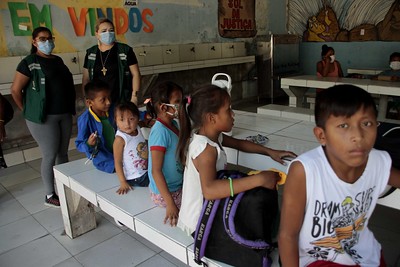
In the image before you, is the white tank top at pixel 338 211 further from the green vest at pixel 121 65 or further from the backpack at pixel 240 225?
the green vest at pixel 121 65

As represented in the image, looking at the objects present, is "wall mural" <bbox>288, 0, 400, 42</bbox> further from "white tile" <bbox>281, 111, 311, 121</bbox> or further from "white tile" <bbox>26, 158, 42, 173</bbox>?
"white tile" <bbox>26, 158, 42, 173</bbox>

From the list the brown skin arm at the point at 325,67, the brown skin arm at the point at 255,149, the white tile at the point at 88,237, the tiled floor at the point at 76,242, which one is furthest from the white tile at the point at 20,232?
the brown skin arm at the point at 325,67

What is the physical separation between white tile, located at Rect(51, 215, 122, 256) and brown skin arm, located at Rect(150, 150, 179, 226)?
0.93 metres

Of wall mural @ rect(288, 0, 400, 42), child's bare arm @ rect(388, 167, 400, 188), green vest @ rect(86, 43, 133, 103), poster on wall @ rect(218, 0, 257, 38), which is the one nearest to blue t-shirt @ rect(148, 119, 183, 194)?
child's bare arm @ rect(388, 167, 400, 188)

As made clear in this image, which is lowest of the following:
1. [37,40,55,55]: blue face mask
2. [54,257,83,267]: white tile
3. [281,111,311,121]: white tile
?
[54,257,83,267]: white tile

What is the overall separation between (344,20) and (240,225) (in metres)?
6.38

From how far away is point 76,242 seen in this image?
2.18m

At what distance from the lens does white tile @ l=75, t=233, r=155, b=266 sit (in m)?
1.96

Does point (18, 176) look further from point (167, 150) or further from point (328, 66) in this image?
point (328, 66)

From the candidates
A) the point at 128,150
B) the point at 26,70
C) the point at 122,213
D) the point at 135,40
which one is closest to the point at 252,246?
the point at 122,213

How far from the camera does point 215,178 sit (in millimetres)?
1155

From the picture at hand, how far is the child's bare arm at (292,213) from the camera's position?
0.94 meters

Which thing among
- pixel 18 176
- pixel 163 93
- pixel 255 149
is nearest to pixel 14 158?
pixel 18 176

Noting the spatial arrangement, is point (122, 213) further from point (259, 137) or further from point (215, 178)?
point (259, 137)
